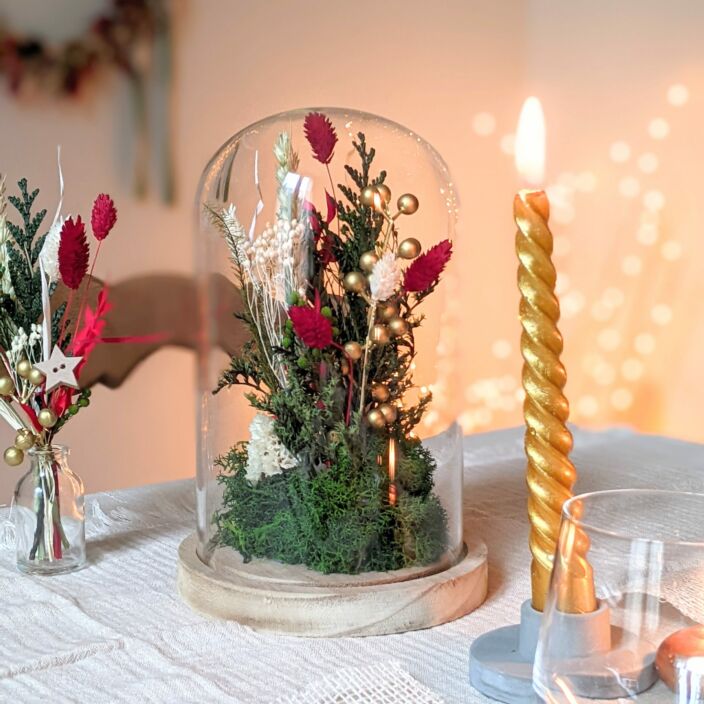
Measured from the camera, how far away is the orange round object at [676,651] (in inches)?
16.6

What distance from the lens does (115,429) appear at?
2.29 m

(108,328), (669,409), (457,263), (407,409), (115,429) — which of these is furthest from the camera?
(669,409)

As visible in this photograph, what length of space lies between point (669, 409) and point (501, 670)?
7.79 feet

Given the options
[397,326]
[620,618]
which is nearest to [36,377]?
[397,326]

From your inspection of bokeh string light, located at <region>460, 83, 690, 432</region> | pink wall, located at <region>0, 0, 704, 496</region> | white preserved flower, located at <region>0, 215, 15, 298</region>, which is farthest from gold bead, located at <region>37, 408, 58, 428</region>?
bokeh string light, located at <region>460, 83, 690, 432</region>

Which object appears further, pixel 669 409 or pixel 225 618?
pixel 669 409

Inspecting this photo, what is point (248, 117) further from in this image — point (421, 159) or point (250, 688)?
point (250, 688)

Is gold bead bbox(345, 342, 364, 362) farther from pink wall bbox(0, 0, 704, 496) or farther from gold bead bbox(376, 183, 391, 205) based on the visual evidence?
pink wall bbox(0, 0, 704, 496)

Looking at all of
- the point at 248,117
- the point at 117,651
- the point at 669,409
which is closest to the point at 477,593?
the point at 117,651

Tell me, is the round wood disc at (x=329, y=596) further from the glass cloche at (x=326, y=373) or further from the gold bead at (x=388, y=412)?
the gold bead at (x=388, y=412)

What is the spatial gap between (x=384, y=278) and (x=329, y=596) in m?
0.24

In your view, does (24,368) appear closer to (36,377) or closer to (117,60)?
(36,377)

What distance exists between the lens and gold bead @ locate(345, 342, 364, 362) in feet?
2.52

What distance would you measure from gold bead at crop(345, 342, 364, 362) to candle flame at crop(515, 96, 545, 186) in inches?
8.7
